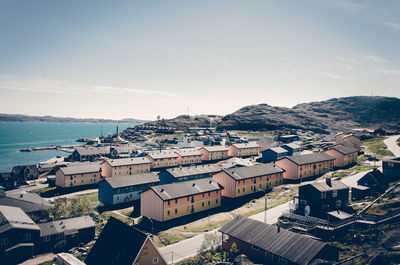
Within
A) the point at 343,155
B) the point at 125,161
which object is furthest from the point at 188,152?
the point at 343,155

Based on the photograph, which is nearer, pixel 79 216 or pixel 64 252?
pixel 64 252

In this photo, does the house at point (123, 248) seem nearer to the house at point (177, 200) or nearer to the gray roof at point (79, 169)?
the house at point (177, 200)

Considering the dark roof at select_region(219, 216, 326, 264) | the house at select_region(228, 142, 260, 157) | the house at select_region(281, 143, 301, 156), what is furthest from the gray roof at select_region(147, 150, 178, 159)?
the dark roof at select_region(219, 216, 326, 264)

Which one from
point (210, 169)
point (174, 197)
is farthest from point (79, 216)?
point (210, 169)

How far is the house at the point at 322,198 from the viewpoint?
149ft

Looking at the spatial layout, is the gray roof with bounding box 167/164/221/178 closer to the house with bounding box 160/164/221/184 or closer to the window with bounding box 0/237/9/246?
the house with bounding box 160/164/221/184

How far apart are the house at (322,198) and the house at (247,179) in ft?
57.4

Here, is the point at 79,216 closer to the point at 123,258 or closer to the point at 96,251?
the point at 96,251

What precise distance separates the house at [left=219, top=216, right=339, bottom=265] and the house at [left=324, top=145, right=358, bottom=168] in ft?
194

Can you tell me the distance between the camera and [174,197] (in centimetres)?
5162

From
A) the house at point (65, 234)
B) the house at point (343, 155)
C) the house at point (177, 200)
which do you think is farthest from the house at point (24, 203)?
the house at point (343, 155)

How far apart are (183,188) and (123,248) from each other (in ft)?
83.5

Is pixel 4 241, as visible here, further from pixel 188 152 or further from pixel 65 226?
pixel 188 152

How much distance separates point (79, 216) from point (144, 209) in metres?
12.0
